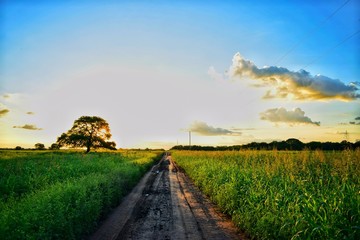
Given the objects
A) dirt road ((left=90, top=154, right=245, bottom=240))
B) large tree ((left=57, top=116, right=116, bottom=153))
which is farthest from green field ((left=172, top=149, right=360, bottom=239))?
large tree ((left=57, top=116, right=116, bottom=153))

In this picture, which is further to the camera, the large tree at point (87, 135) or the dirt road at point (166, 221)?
the large tree at point (87, 135)

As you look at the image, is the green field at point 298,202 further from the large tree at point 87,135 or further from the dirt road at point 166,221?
the large tree at point 87,135

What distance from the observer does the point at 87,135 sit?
6938 cm

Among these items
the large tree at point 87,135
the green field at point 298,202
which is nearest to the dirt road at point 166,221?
the green field at point 298,202

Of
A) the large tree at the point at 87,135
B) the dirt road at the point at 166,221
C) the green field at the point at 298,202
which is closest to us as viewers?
the green field at the point at 298,202

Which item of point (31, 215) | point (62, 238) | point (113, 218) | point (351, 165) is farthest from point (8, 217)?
point (351, 165)

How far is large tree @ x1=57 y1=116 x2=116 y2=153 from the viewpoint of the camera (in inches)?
2645

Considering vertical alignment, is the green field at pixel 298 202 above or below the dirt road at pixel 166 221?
above

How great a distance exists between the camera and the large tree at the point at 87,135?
67.2 meters

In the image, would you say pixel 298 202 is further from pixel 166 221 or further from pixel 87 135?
pixel 87 135

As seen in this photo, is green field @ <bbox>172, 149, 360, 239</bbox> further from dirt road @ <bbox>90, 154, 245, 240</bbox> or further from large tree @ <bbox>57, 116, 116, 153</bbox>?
large tree @ <bbox>57, 116, 116, 153</bbox>

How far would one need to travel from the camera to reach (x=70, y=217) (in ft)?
26.1

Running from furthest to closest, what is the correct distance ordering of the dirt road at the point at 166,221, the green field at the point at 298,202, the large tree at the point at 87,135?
the large tree at the point at 87,135
the dirt road at the point at 166,221
the green field at the point at 298,202

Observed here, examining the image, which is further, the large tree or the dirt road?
the large tree
